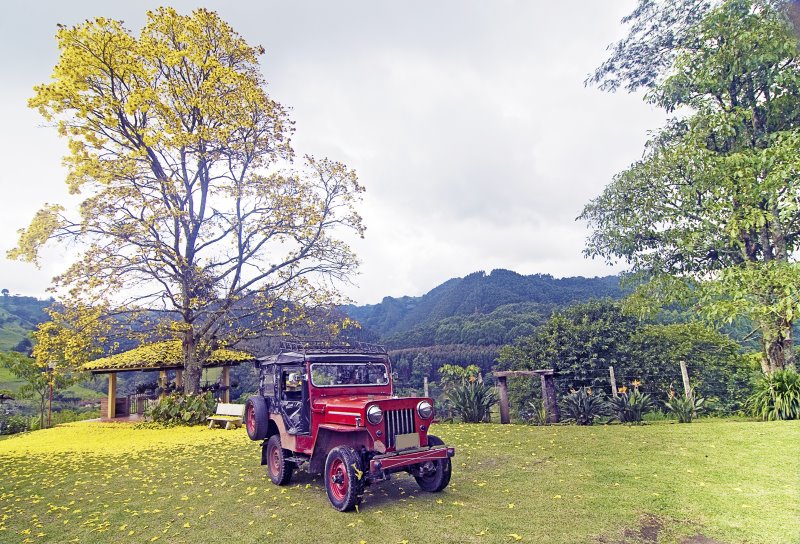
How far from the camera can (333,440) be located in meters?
6.25

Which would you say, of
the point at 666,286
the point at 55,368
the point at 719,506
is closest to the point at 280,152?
the point at 55,368

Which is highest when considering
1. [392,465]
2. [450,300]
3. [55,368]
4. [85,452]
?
[450,300]

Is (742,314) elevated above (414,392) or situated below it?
above

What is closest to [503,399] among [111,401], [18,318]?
[111,401]

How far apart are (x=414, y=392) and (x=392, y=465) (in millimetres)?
7457

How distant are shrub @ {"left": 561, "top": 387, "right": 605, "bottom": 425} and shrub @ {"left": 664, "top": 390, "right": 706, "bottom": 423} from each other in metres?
1.65

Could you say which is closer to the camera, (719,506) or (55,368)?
(719,506)

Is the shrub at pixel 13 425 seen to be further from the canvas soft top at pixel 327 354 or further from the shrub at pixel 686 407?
the shrub at pixel 686 407

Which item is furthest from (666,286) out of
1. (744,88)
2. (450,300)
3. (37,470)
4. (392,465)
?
(450,300)

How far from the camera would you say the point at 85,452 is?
1198 cm

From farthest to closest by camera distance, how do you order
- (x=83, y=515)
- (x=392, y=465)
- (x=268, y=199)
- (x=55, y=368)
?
(x=268, y=199) → (x=55, y=368) → (x=83, y=515) → (x=392, y=465)

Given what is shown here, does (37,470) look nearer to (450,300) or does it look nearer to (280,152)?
(280,152)

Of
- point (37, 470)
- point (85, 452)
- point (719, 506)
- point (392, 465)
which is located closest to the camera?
point (719, 506)

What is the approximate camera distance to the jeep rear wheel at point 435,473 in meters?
6.05
